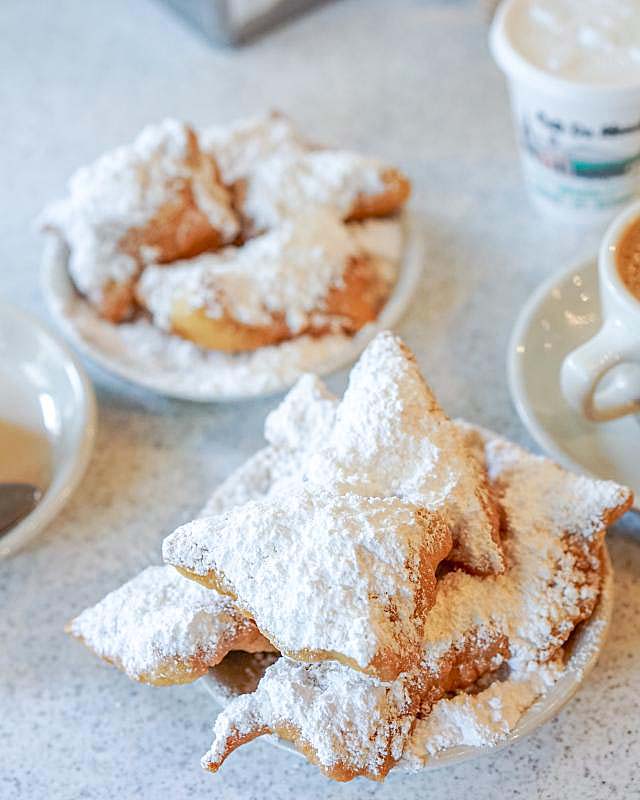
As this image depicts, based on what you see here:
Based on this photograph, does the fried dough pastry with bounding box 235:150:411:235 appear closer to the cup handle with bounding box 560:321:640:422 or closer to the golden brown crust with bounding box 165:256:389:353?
the golden brown crust with bounding box 165:256:389:353

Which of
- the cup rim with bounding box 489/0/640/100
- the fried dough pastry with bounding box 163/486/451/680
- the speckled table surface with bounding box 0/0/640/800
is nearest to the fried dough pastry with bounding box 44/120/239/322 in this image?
the speckled table surface with bounding box 0/0/640/800

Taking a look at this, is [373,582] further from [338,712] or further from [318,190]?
[318,190]

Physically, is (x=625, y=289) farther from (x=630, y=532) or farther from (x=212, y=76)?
(x=212, y=76)

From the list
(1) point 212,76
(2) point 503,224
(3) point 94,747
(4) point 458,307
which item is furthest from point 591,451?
(1) point 212,76

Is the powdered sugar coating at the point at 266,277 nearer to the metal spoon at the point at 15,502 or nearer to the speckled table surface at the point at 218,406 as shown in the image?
the speckled table surface at the point at 218,406

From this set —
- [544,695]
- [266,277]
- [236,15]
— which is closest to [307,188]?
[266,277]
